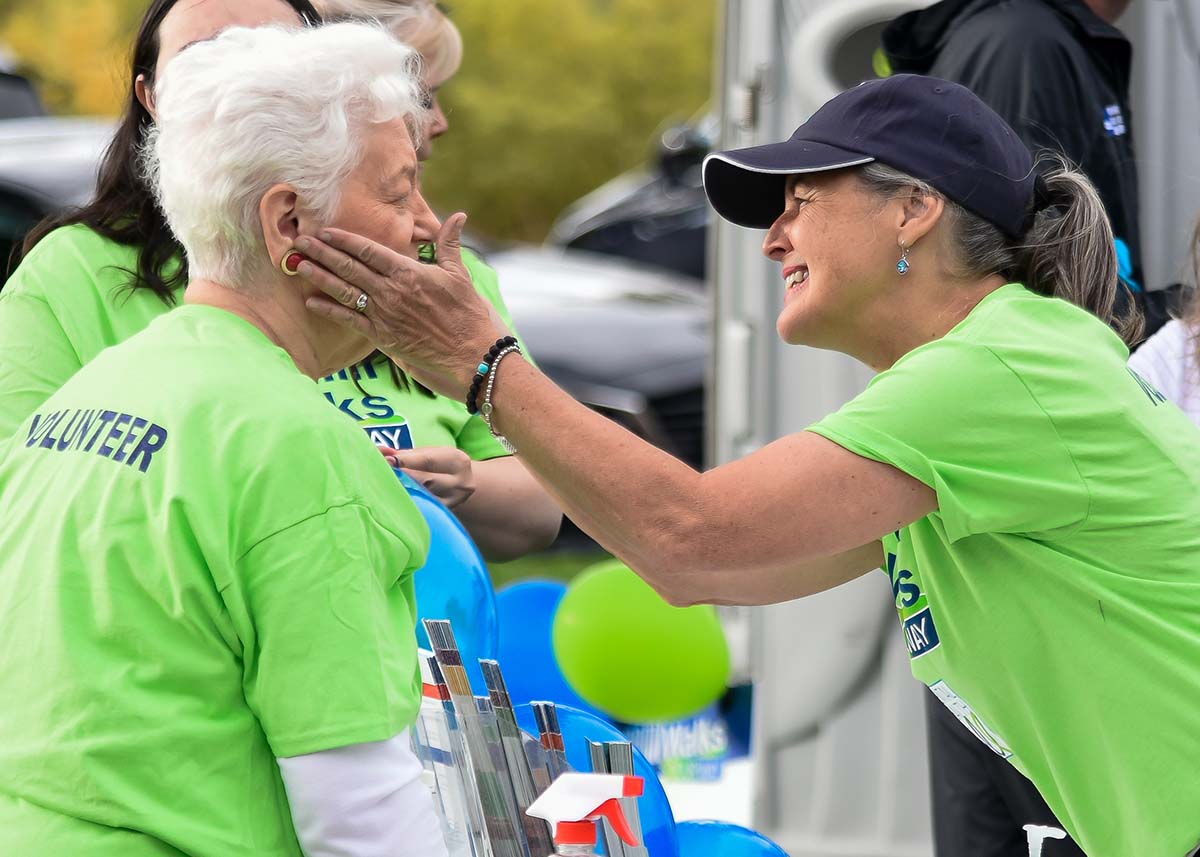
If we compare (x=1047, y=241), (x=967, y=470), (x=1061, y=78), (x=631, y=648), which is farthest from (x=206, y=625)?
(x=631, y=648)

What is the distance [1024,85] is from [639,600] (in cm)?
246

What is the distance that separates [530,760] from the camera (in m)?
1.95

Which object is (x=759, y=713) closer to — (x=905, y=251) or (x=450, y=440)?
(x=450, y=440)

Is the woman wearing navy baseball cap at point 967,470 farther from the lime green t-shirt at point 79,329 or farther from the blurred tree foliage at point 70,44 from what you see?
the blurred tree foliage at point 70,44

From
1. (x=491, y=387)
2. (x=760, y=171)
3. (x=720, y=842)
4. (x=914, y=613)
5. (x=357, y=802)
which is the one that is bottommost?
(x=720, y=842)

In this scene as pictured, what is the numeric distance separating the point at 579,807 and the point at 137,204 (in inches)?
54.0

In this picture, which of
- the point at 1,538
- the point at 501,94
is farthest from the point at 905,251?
the point at 501,94

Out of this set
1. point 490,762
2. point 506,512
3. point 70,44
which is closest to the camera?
point 490,762

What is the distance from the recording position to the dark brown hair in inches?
96.3

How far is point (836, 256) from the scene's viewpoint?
2.20 meters

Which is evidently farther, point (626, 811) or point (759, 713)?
point (759, 713)

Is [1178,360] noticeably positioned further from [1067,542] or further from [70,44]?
[70,44]

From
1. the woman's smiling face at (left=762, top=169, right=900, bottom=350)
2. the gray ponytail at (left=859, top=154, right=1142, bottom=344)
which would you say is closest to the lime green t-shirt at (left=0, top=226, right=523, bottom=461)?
the woman's smiling face at (left=762, top=169, right=900, bottom=350)

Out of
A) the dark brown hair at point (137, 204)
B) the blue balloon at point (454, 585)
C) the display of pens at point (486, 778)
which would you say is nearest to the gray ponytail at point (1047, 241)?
the blue balloon at point (454, 585)
